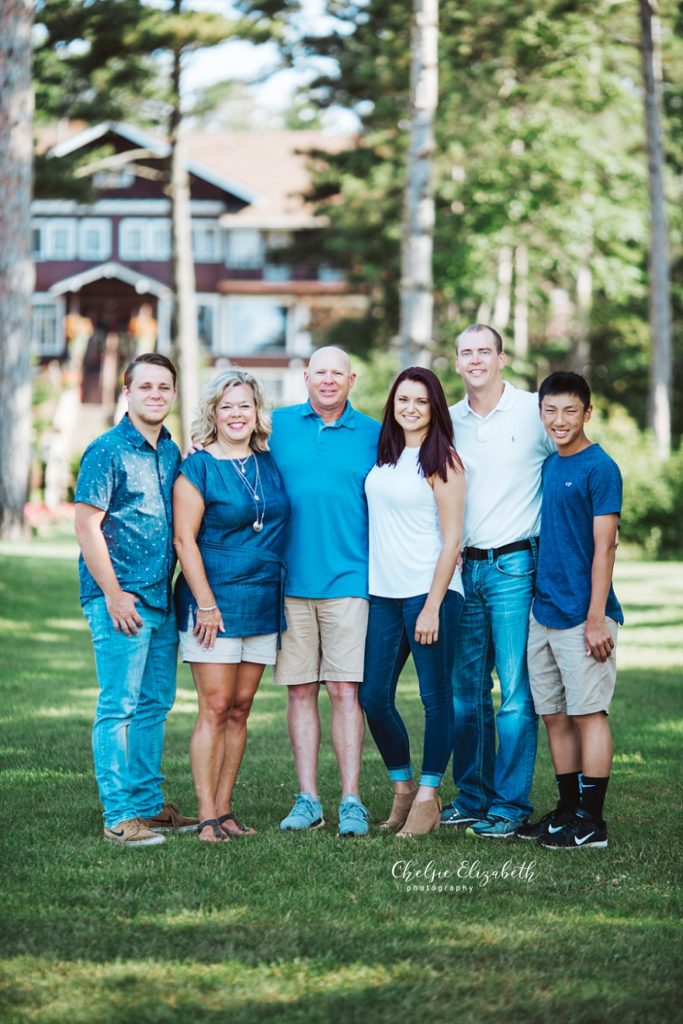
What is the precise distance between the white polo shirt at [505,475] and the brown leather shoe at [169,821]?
1.76 m

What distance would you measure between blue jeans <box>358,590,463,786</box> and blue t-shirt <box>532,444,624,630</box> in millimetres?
418

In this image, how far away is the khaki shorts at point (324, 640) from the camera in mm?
5809

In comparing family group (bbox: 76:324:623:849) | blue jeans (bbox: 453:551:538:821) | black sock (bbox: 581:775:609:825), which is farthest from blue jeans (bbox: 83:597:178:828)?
black sock (bbox: 581:775:609:825)

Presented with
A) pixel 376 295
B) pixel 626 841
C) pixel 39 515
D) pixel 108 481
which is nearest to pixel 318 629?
pixel 108 481

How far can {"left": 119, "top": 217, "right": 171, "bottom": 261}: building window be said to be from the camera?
159 feet

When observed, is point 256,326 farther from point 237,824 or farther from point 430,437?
point 237,824

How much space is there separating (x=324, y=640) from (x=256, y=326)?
43999 millimetres

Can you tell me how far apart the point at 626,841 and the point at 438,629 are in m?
1.20

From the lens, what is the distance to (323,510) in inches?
227

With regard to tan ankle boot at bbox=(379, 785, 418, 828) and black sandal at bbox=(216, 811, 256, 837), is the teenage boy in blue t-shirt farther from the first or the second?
black sandal at bbox=(216, 811, 256, 837)

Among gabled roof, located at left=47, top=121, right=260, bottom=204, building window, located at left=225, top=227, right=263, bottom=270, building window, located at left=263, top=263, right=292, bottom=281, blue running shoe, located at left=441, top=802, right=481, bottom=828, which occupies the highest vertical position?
gabled roof, located at left=47, top=121, right=260, bottom=204

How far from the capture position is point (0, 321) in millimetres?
17000

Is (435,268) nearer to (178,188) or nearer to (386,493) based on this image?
(178,188)

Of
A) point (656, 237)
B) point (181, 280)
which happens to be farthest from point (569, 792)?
point (181, 280)
